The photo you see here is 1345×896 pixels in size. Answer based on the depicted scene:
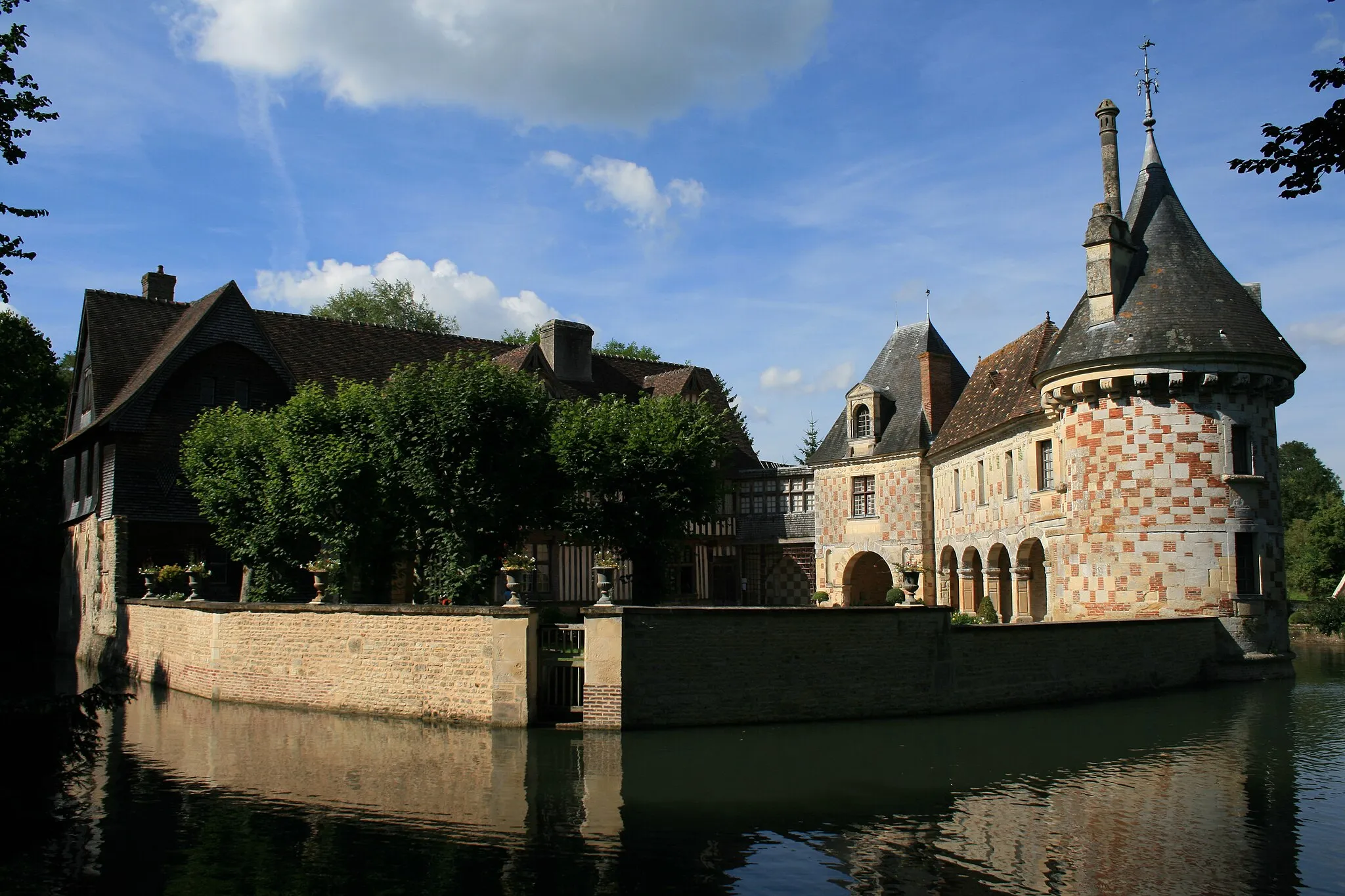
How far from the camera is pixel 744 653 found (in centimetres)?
1719

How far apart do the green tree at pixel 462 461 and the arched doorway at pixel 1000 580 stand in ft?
38.5

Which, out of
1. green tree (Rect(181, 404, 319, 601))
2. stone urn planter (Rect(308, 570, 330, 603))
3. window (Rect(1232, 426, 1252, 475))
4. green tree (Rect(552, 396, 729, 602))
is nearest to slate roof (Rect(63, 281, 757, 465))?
green tree (Rect(552, 396, 729, 602))

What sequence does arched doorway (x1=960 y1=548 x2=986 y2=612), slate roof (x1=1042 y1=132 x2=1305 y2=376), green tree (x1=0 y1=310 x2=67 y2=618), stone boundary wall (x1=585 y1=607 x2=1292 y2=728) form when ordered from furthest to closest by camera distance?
green tree (x1=0 y1=310 x2=67 y2=618) → arched doorway (x1=960 y1=548 x2=986 y2=612) → slate roof (x1=1042 y1=132 x2=1305 y2=376) → stone boundary wall (x1=585 y1=607 x2=1292 y2=728)

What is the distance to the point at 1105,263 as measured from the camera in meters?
23.0

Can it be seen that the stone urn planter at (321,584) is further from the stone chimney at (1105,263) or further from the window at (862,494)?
the stone chimney at (1105,263)

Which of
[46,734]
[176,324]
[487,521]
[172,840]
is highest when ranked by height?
[176,324]

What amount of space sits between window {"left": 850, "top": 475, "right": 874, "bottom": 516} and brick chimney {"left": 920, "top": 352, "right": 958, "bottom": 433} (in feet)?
8.80

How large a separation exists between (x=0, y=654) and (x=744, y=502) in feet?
74.9

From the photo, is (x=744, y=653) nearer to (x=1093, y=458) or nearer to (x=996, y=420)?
(x=1093, y=458)

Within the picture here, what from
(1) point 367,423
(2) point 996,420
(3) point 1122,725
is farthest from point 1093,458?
(1) point 367,423

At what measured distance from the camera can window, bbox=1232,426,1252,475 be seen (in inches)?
878

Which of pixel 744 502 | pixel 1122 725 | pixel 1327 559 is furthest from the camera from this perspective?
pixel 1327 559

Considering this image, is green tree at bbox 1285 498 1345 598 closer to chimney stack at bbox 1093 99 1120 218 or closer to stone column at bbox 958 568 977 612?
stone column at bbox 958 568 977 612

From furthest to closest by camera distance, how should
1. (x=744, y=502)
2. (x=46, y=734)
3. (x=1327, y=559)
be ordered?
(x=1327, y=559), (x=744, y=502), (x=46, y=734)
